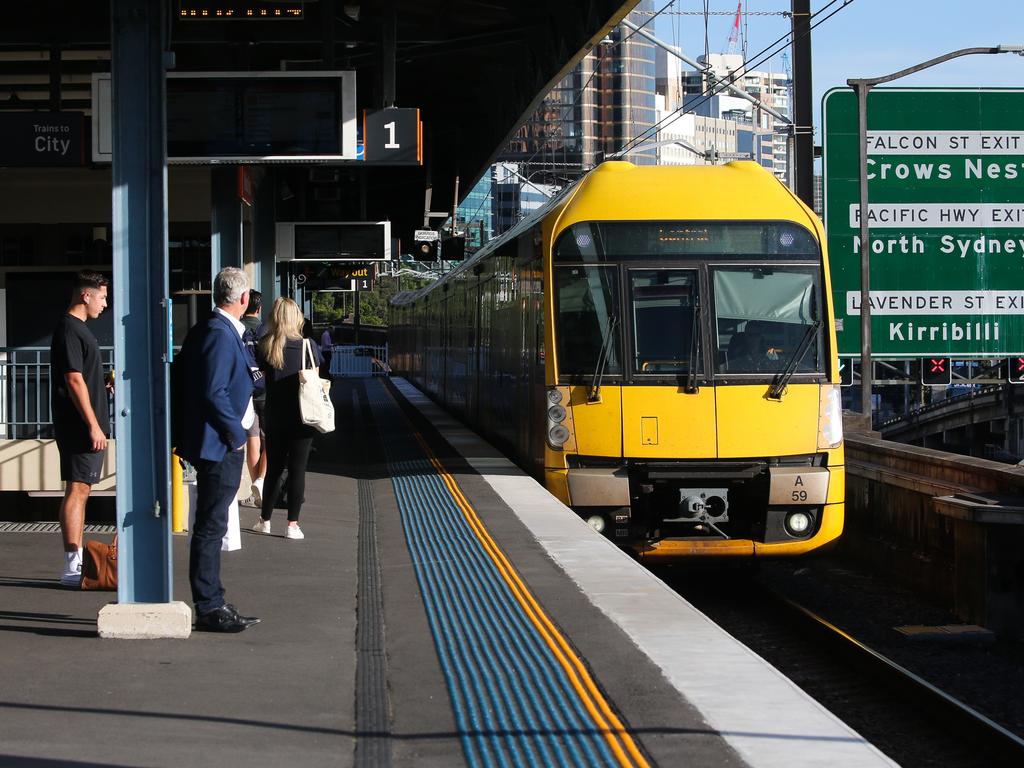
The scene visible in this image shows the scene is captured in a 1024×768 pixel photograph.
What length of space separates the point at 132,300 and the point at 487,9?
1228 centimetres

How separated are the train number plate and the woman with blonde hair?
11.7 feet

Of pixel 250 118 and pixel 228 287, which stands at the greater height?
pixel 250 118

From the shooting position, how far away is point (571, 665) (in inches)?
245

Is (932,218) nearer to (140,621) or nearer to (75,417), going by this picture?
(75,417)

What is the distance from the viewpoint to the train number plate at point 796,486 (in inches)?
432

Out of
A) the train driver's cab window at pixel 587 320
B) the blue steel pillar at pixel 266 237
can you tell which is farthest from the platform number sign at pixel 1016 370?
the blue steel pillar at pixel 266 237

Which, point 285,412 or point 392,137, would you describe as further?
point 392,137

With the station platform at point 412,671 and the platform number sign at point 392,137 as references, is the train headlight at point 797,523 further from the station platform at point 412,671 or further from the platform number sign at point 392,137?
the platform number sign at point 392,137

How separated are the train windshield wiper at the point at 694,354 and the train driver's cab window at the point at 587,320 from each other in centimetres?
54

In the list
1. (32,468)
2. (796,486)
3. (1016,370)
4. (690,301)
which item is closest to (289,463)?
(32,468)

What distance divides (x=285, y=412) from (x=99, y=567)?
256 centimetres

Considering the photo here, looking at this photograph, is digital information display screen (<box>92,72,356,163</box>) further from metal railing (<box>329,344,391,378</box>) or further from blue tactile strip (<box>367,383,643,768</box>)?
metal railing (<box>329,344,391,378</box>)

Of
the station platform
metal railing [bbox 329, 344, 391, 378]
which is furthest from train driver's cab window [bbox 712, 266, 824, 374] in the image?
metal railing [bbox 329, 344, 391, 378]

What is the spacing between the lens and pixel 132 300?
677 cm
